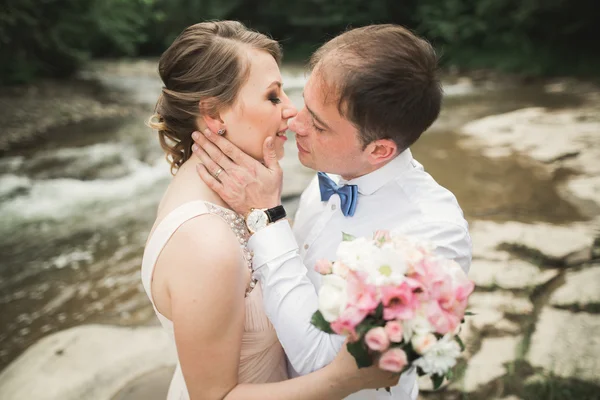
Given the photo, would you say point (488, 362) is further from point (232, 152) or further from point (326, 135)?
point (232, 152)

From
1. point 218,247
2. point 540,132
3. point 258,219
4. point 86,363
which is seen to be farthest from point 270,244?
point 540,132

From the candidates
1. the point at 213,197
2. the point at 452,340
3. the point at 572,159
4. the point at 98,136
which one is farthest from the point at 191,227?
the point at 98,136

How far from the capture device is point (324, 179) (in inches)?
88.7

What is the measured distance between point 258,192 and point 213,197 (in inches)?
7.3

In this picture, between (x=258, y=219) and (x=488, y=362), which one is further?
(x=488, y=362)

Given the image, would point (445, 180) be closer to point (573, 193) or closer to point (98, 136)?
point (573, 193)

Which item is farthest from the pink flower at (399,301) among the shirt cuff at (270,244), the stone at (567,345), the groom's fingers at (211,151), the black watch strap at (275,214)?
the stone at (567,345)

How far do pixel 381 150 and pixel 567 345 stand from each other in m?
1.96

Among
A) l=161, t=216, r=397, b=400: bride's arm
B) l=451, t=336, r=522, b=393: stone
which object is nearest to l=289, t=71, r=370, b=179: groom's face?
l=161, t=216, r=397, b=400: bride's arm

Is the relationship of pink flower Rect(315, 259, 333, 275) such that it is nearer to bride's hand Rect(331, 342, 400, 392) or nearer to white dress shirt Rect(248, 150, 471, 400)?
bride's hand Rect(331, 342, 400, 392)

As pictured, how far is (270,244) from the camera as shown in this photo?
1905 millimetres

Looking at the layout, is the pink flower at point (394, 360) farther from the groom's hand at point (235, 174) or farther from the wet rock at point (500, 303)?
the wet rock at point (500, 303)

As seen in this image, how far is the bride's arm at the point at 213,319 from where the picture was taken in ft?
5.55

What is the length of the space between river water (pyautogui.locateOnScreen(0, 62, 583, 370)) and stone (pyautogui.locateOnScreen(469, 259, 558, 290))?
1261 mm
